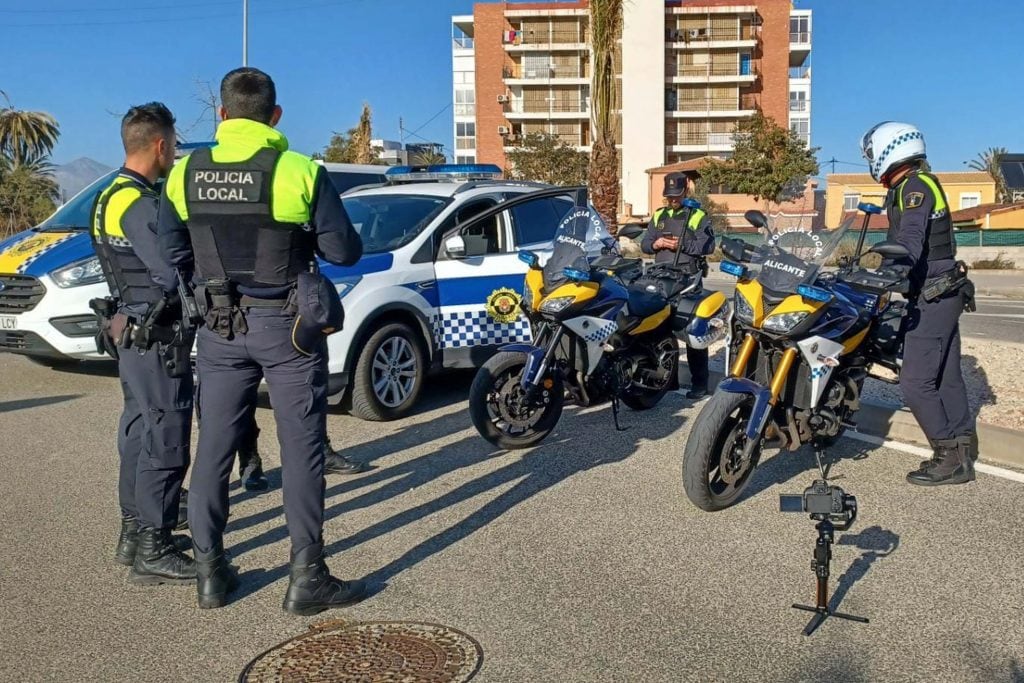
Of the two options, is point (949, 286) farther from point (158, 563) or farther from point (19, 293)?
point (19, 293)

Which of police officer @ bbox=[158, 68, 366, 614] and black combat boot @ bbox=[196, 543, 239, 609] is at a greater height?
police officer @ bbox=[158, 68, 366, 614]

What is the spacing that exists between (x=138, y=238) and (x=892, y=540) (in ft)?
12.4

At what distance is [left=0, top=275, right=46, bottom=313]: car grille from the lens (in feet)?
29.7

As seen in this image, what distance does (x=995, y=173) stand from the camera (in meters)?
71.6

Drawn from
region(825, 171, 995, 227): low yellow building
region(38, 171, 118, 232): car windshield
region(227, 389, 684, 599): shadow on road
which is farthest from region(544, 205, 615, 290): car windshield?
region(825, 171, 995, 227): low yellow building

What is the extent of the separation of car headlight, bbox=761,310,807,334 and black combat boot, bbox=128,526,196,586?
3.04 meters

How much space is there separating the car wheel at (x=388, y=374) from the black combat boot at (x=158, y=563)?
9.98ft

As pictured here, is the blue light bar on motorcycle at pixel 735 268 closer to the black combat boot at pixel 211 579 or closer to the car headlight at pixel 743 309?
the car headlight at pixel 743 309

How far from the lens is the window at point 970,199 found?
73.3 m

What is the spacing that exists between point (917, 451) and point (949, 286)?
1.36m


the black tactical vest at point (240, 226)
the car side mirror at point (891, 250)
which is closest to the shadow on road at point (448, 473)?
the black tactical vest at point (240, 226)

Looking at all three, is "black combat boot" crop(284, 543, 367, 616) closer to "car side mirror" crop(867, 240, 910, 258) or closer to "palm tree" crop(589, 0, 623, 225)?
"car side mirror" crop(867, 240, 910, 258)

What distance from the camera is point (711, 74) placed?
7662 centimetres

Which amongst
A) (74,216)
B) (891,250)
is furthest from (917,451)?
(74,216)
